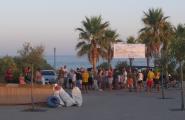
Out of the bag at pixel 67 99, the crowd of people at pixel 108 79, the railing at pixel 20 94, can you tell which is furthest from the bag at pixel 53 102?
the crowd of people at pixel 108 79

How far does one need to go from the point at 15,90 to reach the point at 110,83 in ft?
44.8

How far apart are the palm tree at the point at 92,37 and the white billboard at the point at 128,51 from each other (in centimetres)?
1342

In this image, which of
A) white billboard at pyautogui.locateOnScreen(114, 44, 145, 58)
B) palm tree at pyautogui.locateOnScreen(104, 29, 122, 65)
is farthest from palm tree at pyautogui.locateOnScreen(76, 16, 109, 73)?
white billboard at pyautogui.locateOnScreen(114, 44, 145, 58)

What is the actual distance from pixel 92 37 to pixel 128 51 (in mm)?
15198

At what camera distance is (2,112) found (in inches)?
883

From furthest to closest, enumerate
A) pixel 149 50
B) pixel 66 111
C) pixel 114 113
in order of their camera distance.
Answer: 1. pixel 149 50
2. pixel 66 111
3. pixel 114 113

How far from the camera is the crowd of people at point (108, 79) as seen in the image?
122 feet

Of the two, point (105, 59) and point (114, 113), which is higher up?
point (105, 59)

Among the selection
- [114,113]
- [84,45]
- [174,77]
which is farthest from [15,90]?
[84,45]

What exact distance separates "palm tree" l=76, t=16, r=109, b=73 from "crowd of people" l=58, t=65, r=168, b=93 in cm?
1685

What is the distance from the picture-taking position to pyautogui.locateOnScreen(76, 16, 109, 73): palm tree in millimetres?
58366

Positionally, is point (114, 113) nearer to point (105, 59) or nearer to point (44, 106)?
point (44, 106)

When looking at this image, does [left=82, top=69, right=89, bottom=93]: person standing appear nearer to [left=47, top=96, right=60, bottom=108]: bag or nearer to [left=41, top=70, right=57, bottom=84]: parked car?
[left=41, top=70, right=57, bottom=84]: parked car

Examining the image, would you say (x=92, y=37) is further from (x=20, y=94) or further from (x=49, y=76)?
(x=20, y=94)
